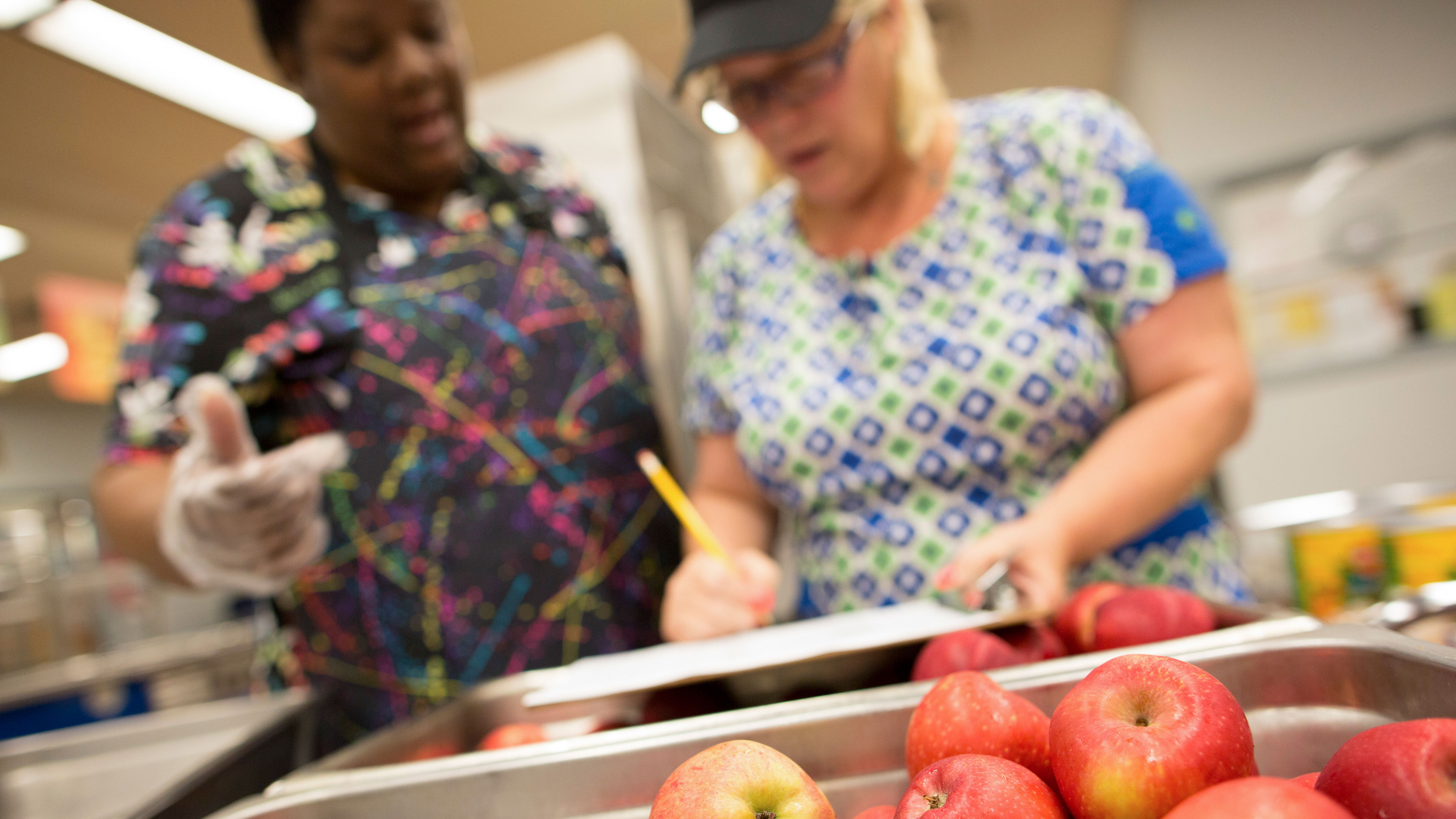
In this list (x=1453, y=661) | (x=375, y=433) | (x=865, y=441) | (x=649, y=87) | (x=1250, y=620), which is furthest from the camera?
(x=649, y=87)

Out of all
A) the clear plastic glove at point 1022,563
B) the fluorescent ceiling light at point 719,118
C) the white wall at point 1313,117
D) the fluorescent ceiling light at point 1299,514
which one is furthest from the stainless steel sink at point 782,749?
the white wall at point 1313,117

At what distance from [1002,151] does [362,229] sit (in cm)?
115

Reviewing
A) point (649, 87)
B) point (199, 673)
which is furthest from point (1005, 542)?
point (199, 673)

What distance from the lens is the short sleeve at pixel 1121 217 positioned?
3.82 feet

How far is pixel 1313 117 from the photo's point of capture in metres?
4.43

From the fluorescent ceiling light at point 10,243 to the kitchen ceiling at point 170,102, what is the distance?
0.22 ft

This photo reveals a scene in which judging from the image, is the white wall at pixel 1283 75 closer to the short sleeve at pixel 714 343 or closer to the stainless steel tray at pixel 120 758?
the short sleeve at pixel 714 343

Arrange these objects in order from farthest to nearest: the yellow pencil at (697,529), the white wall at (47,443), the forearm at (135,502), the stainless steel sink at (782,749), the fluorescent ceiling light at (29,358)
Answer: the white wall at (47,443), the fluorescent ceiling light at (29,358), the forearm at (135,502), the yellow pencil at (697,529), the stainless steel sink at (782,749)

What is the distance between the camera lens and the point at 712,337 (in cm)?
156

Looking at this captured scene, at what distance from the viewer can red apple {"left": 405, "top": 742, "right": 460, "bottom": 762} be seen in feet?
3.02

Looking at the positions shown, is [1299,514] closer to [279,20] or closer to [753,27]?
[753,27]

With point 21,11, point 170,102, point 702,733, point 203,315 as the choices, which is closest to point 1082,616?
point 702,733

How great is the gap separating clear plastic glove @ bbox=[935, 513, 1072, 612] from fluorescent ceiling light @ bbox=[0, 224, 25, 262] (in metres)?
6.98

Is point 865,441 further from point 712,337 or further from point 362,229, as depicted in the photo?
point 362,229
